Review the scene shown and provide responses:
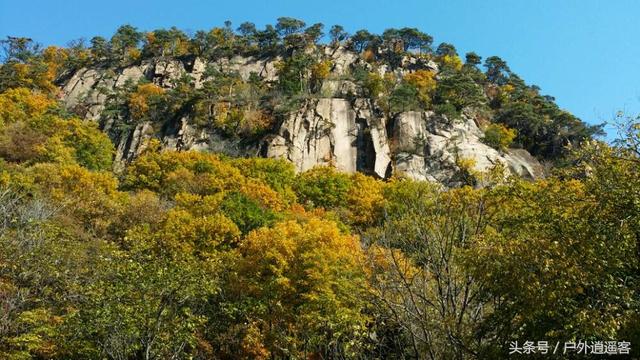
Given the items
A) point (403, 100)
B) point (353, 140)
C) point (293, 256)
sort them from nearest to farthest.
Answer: point (293, 256) → point (353, 140) → point (403, 100)

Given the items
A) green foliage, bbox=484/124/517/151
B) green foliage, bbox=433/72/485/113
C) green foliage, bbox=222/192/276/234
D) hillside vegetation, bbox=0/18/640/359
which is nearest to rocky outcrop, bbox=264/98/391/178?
hillside vegetation, bbox=0/18/640/359

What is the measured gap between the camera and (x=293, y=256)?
2278 centimetres

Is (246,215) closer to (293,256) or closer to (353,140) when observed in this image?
(293,256)

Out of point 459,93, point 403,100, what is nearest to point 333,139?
point 403,100

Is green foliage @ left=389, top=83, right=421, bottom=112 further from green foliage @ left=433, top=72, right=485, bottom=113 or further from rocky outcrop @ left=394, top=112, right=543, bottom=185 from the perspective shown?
green foliage @ left=433, top=72, right=485, bottom=113

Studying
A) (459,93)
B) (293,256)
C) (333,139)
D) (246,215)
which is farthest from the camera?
(459,93)

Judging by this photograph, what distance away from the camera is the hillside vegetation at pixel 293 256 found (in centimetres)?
929

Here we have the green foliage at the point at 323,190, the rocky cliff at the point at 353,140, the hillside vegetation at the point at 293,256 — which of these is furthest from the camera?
the rocky cliff at the point at 353,140

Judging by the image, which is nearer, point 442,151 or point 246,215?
point 246,215

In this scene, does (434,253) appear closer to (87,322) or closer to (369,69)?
(87,322)

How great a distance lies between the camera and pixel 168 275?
15938 millimetres

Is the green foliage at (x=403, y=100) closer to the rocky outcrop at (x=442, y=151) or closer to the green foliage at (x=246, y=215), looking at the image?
the rocky outcrop at (x=442, y=151)

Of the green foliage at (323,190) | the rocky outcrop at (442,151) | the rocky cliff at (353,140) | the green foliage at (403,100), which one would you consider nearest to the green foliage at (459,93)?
the rocky cliff at (353,140)

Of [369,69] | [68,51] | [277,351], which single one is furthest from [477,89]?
[68,51]
